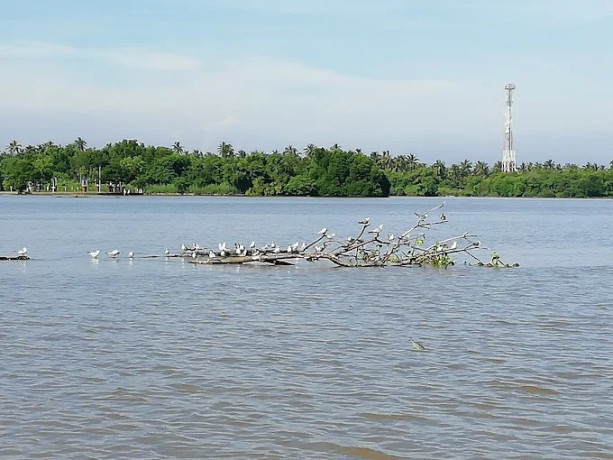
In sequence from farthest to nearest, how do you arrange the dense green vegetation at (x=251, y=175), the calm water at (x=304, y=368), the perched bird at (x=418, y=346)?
the dense green vegetation at (x=251, y=175), the perched bird at (x=418, y=346), the calm water at (x=304, y=368)

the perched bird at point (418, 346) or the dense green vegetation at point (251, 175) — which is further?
the dense green vegetation at point (251, 175)

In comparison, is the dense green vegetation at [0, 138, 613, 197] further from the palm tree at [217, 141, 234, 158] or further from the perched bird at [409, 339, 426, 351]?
the perched bird at [409, 339, 426, 351]

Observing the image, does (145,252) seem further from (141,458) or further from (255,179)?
(255,179)

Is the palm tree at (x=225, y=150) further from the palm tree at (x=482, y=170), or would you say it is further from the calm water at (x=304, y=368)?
the calm water at (x=304, y=368)

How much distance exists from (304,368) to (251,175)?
15012 cm

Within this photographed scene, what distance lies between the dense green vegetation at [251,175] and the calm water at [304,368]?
139 m

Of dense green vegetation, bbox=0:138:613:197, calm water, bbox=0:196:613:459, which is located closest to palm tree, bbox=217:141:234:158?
dense green vegetation, bbox=0:138:613:197

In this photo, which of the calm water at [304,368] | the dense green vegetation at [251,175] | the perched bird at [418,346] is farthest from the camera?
the dense green vegetation at [251,175]

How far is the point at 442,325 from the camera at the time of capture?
1548 centimetres

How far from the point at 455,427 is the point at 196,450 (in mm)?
2547

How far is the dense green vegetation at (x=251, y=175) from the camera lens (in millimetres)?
161000

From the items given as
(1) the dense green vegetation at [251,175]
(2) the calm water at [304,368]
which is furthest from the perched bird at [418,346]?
(1) the dense green vegetation at [251,175]

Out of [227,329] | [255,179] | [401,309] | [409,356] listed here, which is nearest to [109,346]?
[227,329]

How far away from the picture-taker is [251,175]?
161250mm
